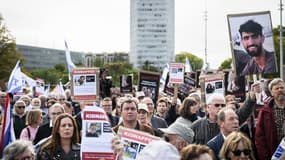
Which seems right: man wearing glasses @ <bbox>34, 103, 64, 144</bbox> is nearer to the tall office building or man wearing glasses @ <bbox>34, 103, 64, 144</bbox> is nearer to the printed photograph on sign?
the printed photograph on sign

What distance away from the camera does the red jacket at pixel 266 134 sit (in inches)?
301

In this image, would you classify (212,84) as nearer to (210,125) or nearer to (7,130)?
(210,125)

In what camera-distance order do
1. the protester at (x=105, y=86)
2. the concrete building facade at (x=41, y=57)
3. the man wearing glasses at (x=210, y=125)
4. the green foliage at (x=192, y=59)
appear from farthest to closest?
1. the concrete building facade at (x=41, y=57)
2. the green foliage at (x=192, y=59)
3. the protester at (x=105, y=86)
4. the man wearing glasses at (x=210, y=125)

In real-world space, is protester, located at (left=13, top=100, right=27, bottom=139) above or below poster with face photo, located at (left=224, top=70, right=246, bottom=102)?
below

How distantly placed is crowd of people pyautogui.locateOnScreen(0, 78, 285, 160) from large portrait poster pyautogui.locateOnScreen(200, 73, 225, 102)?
0.29 metres

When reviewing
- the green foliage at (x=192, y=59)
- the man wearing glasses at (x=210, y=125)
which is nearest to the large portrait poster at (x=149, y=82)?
the man wearing glasses at (x=210, y=125)

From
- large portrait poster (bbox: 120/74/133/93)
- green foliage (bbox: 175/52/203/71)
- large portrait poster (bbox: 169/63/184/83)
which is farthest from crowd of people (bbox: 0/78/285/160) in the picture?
green foliage (bbox: 175/52/203/71)

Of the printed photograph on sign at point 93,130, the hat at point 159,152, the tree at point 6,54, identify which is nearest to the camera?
the hat at point 159,152

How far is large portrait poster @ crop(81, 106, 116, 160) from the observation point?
5.51m

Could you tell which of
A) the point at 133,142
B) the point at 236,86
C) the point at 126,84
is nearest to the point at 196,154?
the point at 133,142

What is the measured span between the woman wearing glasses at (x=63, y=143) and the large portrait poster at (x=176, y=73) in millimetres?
9413

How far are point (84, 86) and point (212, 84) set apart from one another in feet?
8.38

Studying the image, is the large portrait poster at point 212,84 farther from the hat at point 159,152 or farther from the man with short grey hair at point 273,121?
the hat at point 159,152

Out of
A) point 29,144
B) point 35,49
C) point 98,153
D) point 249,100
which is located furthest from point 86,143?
point 35,49
